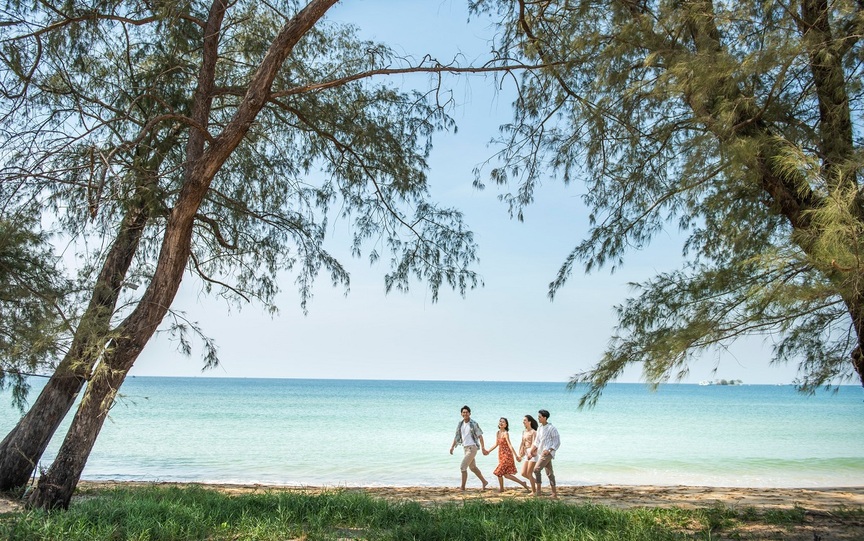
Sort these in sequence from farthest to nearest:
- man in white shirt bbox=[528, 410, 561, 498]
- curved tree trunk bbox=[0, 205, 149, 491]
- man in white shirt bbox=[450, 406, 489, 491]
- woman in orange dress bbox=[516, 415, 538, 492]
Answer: man in white shirt bbox=[450, 406, 489, 491] < woman in orange dress bbox=[516, 415, 538, 492] < man in white shirt bbox=[528, 410, 561, 498] < curved tree trunk bbox=[0, 205, 149, 491]

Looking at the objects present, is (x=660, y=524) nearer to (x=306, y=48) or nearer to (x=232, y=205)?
(x=232, y=205)

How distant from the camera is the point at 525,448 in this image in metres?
11.0

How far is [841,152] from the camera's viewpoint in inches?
225

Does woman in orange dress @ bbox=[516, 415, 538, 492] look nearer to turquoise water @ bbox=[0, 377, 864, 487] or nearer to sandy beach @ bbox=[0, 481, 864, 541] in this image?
sandy beach @ bbox=[0, 481, 864, 541]

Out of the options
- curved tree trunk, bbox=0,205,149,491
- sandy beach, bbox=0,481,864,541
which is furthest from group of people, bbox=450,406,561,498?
curved tree trunk, bbox=0,205,149,491

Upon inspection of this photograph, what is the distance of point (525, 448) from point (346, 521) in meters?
4.82

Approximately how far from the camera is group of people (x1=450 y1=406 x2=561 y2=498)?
10367 mm

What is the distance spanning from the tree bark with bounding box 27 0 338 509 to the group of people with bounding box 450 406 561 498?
5030 millimetres

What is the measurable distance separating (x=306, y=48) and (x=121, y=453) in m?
16.4

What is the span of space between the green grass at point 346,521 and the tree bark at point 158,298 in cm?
36

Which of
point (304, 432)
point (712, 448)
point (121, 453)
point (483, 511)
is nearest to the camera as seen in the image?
point (483, 511)

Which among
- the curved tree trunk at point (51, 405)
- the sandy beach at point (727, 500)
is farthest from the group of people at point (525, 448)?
the curved tree trunk at point (51, 405)

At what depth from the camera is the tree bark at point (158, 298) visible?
6.79 metres

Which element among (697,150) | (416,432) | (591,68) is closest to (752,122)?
(697,150)
